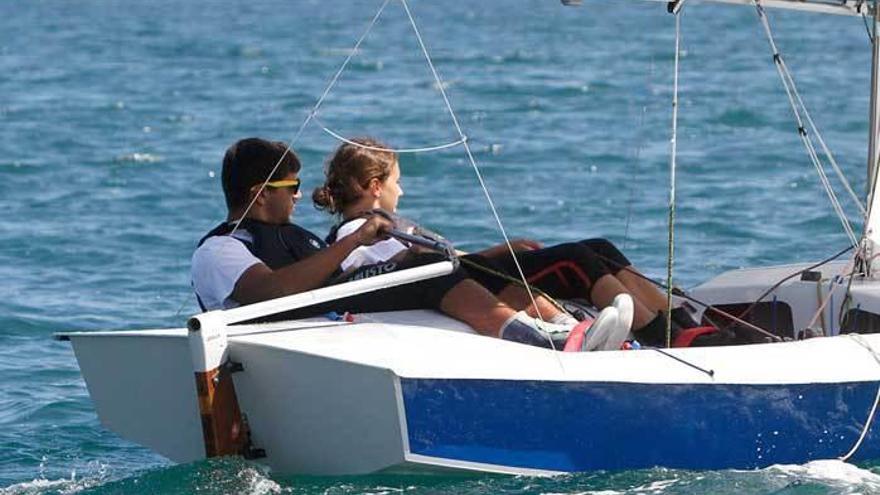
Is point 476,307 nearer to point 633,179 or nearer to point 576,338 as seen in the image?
point 576,338

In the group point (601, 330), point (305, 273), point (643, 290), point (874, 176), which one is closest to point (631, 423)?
point (601, 330)

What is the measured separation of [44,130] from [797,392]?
13564 millimetres

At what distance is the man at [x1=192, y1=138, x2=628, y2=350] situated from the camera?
18.6 ft

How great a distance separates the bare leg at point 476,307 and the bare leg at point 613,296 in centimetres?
30

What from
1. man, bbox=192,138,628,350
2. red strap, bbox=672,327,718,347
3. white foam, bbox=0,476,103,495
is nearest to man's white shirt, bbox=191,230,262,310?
man, bbox=192,138,628,350

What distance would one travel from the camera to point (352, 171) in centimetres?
603

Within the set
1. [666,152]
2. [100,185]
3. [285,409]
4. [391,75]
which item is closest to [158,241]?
[100,185]

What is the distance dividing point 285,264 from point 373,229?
A: 1.27ft

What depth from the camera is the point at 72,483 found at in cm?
602

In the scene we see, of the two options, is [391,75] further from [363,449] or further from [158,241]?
[363,449]

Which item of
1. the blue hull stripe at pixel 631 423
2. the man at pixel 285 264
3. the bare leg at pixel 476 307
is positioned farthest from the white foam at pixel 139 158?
the blue hull stripe at pixel 631 423

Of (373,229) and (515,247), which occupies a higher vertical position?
(373,229)

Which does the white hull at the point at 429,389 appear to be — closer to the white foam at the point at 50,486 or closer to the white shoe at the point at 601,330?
the white shoe at the point at 601,330

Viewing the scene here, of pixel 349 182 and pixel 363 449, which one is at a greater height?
pixel 349 182
